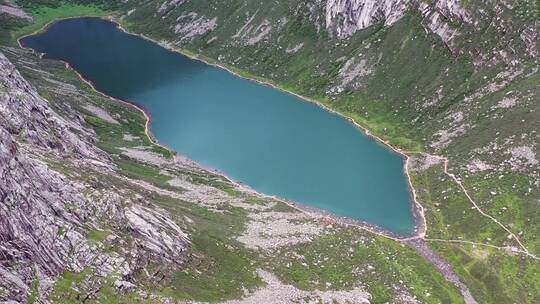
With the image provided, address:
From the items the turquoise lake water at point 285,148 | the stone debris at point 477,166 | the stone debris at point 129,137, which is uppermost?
the stone debris at point 477,166

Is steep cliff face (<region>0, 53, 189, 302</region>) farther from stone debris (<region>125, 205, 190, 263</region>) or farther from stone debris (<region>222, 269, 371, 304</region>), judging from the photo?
stone debris (<region>222, 269, 371, 304</region>)

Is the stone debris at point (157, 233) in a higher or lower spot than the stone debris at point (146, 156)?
higher

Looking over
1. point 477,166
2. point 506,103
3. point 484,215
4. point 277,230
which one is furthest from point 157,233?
point 506,103

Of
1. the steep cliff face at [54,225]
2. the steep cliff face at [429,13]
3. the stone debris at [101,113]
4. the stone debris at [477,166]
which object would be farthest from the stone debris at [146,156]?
the steep cliff face at [429,13]

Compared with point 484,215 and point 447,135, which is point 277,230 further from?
point 447,135

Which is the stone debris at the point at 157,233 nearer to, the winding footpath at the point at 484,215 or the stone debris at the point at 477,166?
the winding footpath at the point at 484,215

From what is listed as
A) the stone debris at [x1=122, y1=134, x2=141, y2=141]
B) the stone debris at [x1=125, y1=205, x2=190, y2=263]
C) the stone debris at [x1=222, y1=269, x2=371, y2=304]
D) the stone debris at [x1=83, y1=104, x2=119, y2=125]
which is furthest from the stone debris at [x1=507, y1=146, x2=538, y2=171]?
the stone debris at [x1=83, y1=104, x2=119, y2=125]
